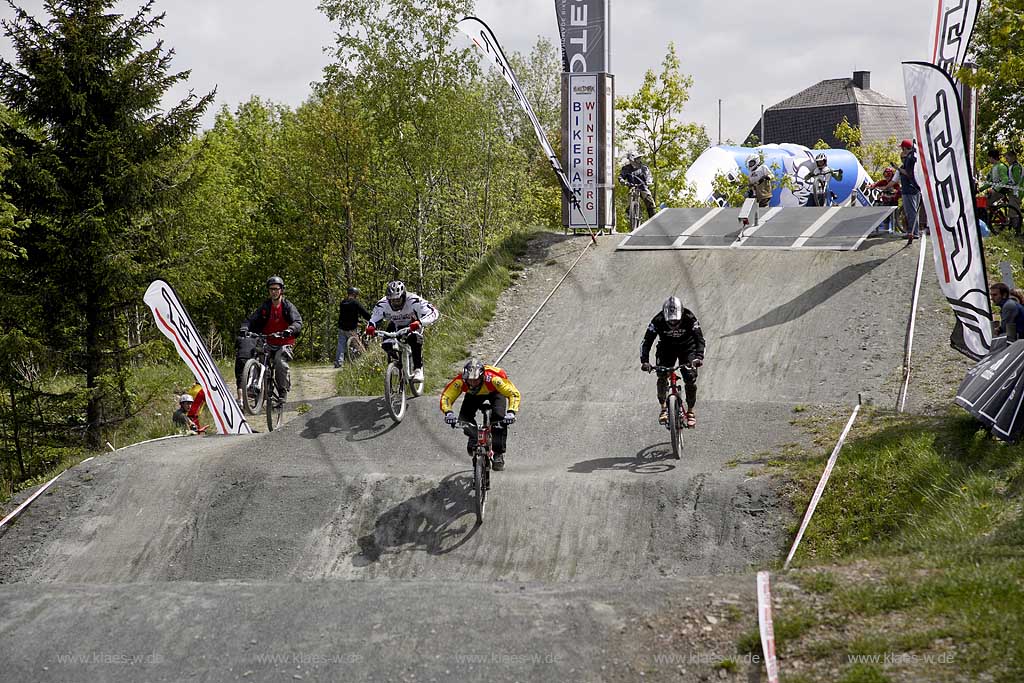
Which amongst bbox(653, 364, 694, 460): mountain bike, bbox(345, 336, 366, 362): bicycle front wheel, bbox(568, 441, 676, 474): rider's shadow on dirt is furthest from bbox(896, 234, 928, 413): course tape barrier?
bbox(345, 336, 366, 362): bicycle front wheel

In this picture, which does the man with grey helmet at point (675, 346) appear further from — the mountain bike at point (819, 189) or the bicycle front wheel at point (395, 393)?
the mountain bike at point (819, 189)

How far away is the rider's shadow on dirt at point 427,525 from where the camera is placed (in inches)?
433

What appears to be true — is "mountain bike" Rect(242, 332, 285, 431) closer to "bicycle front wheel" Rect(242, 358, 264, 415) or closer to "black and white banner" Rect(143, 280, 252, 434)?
"bicycle front wheel" Rect(242, 358, 264, 415)

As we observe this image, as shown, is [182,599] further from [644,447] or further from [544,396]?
[544,396]

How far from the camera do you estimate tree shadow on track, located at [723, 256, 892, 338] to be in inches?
754

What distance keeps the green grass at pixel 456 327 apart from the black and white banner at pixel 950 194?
8992 mm

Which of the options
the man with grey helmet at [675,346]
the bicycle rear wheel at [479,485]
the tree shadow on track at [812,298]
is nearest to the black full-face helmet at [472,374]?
the bicycle rear wheel at [479,485]

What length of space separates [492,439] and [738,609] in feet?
14.9

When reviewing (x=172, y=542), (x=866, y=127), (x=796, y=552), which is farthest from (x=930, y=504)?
(x=866, y=127)

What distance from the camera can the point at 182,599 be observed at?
8.69 m

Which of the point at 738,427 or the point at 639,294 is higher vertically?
the point at 639,294

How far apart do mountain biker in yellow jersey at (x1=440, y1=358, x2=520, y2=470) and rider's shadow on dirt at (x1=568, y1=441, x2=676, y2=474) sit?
5.04 ft

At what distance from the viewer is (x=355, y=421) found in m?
15.5

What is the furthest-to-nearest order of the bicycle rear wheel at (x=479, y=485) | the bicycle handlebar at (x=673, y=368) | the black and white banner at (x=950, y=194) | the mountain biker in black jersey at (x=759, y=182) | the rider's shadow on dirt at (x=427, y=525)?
the mountain biker in black jersey at (x=759, y=182) → the bicycle handlebar at (x=673, y=368) → the black and white banner at (x=950, y=194) → the bicycle rear wheel at (x=479, y=485) → the rider's shadow on dirt at (x=427, y=525)
